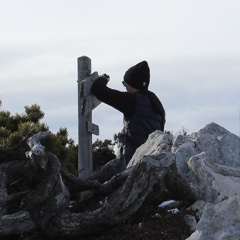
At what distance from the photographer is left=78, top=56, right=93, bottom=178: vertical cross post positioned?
13438mm

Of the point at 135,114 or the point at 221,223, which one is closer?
the point at 221,223

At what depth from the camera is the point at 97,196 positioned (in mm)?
10070

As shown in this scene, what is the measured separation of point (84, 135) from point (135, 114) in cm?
197

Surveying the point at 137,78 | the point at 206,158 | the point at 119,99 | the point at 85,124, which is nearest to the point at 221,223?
the point at 206,158

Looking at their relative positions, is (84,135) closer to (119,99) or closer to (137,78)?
(137,78)

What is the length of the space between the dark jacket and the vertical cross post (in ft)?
4.72

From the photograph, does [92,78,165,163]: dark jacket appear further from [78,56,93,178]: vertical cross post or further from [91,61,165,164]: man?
[78,56,93,178]: vertical cross post

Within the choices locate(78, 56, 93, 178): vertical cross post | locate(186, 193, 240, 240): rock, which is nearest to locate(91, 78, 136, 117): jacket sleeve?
locate(78, 56, 93, 178): vertical cross post

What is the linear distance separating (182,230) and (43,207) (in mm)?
1435

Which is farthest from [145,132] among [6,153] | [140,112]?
[6,153]

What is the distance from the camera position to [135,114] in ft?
38.8

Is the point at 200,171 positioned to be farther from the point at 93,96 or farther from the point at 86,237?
the point at 93,96

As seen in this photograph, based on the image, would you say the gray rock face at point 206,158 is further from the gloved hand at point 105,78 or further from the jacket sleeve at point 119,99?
the gloved hand at point 105,78

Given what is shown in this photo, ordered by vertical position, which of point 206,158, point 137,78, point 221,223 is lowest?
point 221,223
